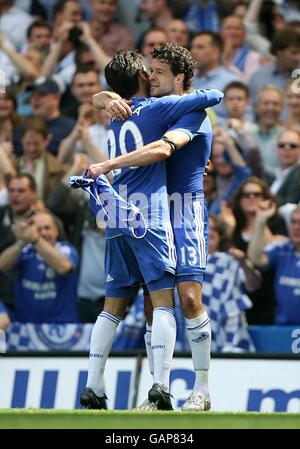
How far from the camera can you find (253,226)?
11836 millimetres

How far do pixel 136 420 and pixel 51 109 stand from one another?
296 inches

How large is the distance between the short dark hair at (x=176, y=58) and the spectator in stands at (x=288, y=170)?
4.09 m

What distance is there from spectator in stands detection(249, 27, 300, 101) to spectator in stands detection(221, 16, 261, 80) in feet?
1.36

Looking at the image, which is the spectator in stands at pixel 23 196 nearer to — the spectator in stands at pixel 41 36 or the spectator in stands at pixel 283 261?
the spectator in stands at pixel 283 261

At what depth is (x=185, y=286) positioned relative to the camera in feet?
26.5

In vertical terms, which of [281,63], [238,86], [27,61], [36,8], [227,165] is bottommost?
[227,165]

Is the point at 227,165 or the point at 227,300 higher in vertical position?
the point at 227,165

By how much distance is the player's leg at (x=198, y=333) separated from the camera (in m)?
8.07

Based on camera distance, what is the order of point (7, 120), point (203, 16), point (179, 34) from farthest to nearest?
point (203, 16)
point (7, 120)
point (179, 34)

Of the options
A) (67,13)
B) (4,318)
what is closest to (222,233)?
(4,318)

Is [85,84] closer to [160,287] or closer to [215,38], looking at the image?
[215,38]
